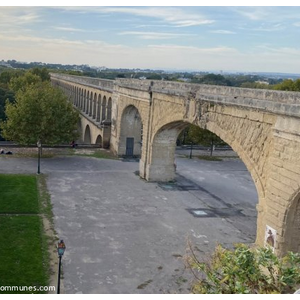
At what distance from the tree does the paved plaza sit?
160cm

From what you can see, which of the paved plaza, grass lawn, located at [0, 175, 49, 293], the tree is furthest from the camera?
the tree

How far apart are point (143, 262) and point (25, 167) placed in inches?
566

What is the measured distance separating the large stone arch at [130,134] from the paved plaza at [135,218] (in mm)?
2185

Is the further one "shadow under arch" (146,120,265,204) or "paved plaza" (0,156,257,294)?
"shadow under arch" (146,120,265,204)

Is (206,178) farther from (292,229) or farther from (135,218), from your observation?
(292,229)

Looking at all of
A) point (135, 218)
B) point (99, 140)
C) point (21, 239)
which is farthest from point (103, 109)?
point (21, 239)

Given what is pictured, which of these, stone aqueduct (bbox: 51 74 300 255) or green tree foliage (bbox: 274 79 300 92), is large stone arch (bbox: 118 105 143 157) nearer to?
stone aqueduct (bbox: 51 74 300 255)

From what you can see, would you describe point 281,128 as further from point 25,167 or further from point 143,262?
point 25,167

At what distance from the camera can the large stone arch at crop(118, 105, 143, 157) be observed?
1244 inches

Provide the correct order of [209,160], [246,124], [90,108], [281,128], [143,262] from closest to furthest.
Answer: [281,128] < [143,262] < [246,124] < [209,160] < [90,108]

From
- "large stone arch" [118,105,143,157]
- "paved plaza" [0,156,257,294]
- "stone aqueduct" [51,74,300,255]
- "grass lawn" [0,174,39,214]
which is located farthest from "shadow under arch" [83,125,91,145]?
"grass lawn" [0,174,39,214]

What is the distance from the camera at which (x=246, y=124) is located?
1516 centimetres

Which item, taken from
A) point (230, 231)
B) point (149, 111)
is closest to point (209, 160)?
point (149, 111)

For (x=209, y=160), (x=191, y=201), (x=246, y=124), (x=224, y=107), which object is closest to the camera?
(x=246, y=124)
